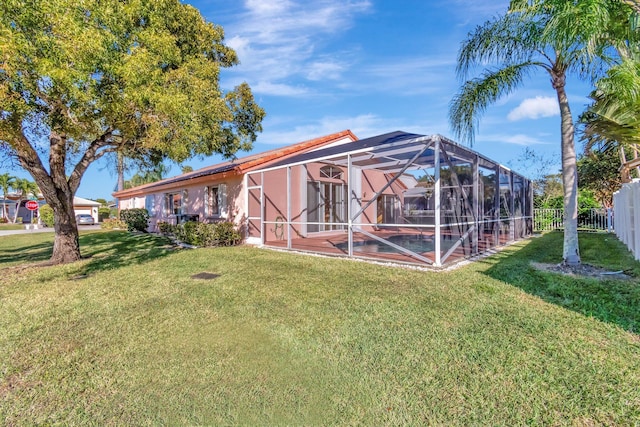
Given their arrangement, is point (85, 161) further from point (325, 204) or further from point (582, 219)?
point (582, 219)

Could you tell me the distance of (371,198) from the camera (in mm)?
13352

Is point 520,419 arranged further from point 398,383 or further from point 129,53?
point 129,53

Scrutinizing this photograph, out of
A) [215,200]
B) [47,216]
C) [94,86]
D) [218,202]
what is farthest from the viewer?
[47,216]

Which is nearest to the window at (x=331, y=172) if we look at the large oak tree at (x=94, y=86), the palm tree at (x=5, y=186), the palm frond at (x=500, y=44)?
the large oak tree at (x=94, y=86)

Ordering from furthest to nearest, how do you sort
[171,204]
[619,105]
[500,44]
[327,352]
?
[171,204], [500,44], [619,105], [327,352]

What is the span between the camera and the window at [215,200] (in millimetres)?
13727

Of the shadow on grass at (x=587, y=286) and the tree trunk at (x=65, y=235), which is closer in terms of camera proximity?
the shadow on grass at (x=587, y=286)

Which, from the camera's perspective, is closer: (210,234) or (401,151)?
(401,151)

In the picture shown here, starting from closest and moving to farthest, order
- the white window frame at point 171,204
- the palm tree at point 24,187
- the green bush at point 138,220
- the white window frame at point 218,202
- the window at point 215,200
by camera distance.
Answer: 1. the white window frame at point 218,202
2. the window at point 215,200
3. the white window frame at point 171,204
4. the green bush at point 138,220
5. the palm tree at point 24,187

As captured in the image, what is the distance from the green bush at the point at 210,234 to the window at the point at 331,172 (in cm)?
454

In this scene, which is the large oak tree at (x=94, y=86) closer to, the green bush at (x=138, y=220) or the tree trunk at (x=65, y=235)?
the tree trunk at (x=65, y=235)

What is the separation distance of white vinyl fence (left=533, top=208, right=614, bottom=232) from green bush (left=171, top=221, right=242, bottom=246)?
17387 mm

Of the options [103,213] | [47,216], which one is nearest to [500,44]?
[47,216]

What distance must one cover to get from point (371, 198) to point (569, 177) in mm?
7395
